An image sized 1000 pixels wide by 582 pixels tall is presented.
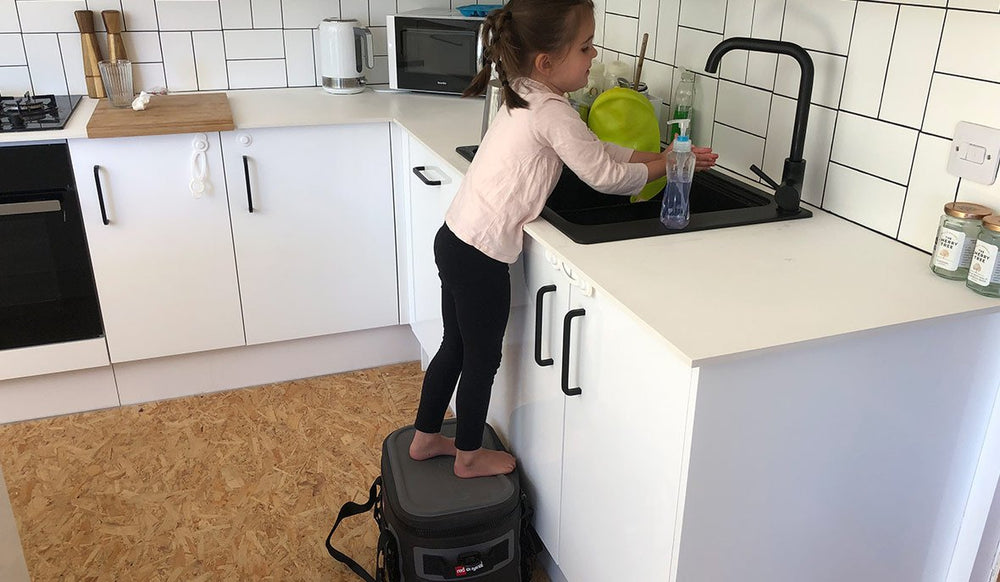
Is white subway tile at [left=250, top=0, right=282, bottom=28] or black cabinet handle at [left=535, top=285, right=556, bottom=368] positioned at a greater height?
white subway tile at [left=250, top=0, right=282, bottom=28]

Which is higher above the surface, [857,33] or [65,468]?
[857,33]

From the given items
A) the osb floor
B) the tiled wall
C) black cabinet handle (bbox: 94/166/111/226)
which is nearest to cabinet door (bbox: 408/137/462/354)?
the osb floor

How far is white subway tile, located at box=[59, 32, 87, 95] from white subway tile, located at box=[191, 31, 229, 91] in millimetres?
338

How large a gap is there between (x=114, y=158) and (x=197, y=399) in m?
0.80

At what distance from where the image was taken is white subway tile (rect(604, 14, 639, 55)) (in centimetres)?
225

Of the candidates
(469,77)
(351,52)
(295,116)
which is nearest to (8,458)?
(295,116)

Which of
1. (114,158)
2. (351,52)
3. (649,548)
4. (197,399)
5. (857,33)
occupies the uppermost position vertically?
(857,33)

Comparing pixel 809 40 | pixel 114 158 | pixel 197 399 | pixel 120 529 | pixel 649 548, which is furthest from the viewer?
pixel 197 399

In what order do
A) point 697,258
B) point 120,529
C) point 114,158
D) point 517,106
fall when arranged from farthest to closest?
point 114,158 → point 120,529 → point 517,106 → point 697,258

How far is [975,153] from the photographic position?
1.32 m

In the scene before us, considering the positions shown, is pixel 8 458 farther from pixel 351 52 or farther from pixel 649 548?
pixel 649 548

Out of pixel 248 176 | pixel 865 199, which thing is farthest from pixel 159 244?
pixel 865 199

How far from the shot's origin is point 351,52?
2.65m

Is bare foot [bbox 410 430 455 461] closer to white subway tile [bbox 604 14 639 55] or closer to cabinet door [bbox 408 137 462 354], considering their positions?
cabinet door [bbox 408 137 462 354]
